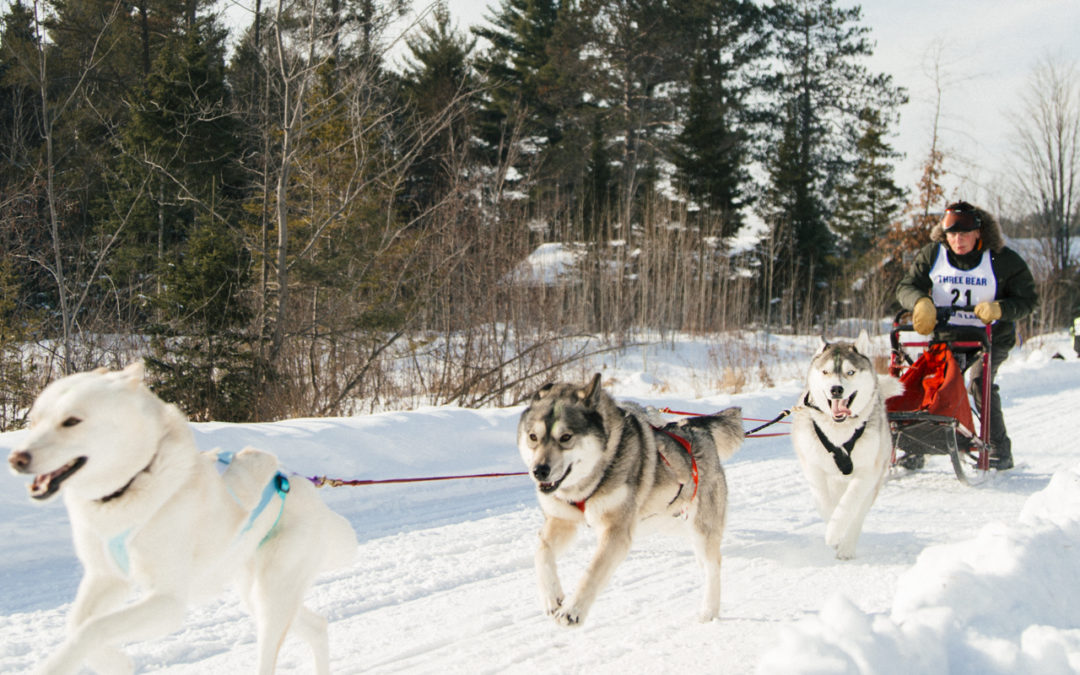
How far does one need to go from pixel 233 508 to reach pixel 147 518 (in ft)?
0.80

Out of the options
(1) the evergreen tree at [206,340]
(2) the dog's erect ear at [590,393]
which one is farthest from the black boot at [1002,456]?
(1) the evergreen tree at [206,340]

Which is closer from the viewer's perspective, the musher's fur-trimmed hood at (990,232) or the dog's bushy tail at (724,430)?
the dog's bushy tail at (724,430)

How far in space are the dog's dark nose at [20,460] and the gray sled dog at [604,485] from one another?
1576 mm

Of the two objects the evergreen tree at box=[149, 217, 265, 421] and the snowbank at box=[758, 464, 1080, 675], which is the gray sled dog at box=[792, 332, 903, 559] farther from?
the evergreen tree at box=[149, 217, 265, 421]

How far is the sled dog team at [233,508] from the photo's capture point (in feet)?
5.72

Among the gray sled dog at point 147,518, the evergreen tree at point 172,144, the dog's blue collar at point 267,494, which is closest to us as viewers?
the gray sled dog at point 147,518

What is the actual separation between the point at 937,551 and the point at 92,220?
2121cm

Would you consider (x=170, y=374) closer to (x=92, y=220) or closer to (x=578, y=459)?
(x=578, y=459)

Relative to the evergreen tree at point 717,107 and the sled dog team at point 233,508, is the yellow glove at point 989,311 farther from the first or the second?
the evergreen tree at point 717,107

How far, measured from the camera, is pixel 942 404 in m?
5.05

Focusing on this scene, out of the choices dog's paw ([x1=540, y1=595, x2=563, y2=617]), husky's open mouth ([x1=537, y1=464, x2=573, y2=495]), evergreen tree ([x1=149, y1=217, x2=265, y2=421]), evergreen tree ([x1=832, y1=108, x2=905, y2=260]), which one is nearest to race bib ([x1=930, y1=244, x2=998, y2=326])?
husky's open mouth ([x1=537, y1=464, x2=573, y2=495])

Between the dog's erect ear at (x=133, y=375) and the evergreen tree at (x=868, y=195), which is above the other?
the evergreen tree at (x=868, y=195)

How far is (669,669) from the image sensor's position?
257 cm

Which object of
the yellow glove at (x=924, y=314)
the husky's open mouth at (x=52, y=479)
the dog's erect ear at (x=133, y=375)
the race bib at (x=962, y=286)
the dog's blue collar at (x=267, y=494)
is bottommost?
the dog's blue collar at (x=267, y=494)
